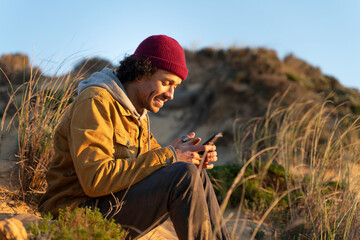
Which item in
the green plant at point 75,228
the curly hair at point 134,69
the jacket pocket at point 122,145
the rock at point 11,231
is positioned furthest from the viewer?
the curly hair at point 134,69

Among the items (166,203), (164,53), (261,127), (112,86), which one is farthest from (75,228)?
(261,127)

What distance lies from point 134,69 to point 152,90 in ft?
0.63

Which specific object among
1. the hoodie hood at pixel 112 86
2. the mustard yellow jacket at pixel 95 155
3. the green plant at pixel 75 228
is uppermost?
the hoodie hood at pixel 112 86

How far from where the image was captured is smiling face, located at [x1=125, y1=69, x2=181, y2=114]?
8.75ft

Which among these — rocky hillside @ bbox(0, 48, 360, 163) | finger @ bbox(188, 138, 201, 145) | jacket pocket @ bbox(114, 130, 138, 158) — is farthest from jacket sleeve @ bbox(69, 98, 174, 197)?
rocky hillside @ bbox(0, 48, 360, 163)

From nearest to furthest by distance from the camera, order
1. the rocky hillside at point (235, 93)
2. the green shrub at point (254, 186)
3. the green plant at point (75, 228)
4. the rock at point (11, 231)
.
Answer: the green plant at point (75, 228) < the rock at point (11, 231) < the green shrub at point (254, 186) < the rocky hillside at point (235, 93)

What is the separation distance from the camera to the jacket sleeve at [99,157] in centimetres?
208

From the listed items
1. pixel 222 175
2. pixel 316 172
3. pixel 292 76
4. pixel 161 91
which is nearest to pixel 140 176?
pixel 161 91

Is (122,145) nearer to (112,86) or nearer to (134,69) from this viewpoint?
(112,86)

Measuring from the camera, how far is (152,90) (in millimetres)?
2668

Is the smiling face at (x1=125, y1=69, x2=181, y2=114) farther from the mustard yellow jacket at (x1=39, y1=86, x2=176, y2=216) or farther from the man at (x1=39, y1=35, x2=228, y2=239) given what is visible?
the mustard yellow jacket at (x1=39, y1=86, x2=176, y2=216)

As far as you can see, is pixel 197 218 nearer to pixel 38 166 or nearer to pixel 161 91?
pixel 161 91

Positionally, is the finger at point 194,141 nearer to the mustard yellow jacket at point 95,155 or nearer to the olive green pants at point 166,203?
the mustard yellow jacket at point 95,155

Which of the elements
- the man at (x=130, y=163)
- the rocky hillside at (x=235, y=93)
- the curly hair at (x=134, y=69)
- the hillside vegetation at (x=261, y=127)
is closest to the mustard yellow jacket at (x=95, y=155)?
the man at (x=130, y=163)
